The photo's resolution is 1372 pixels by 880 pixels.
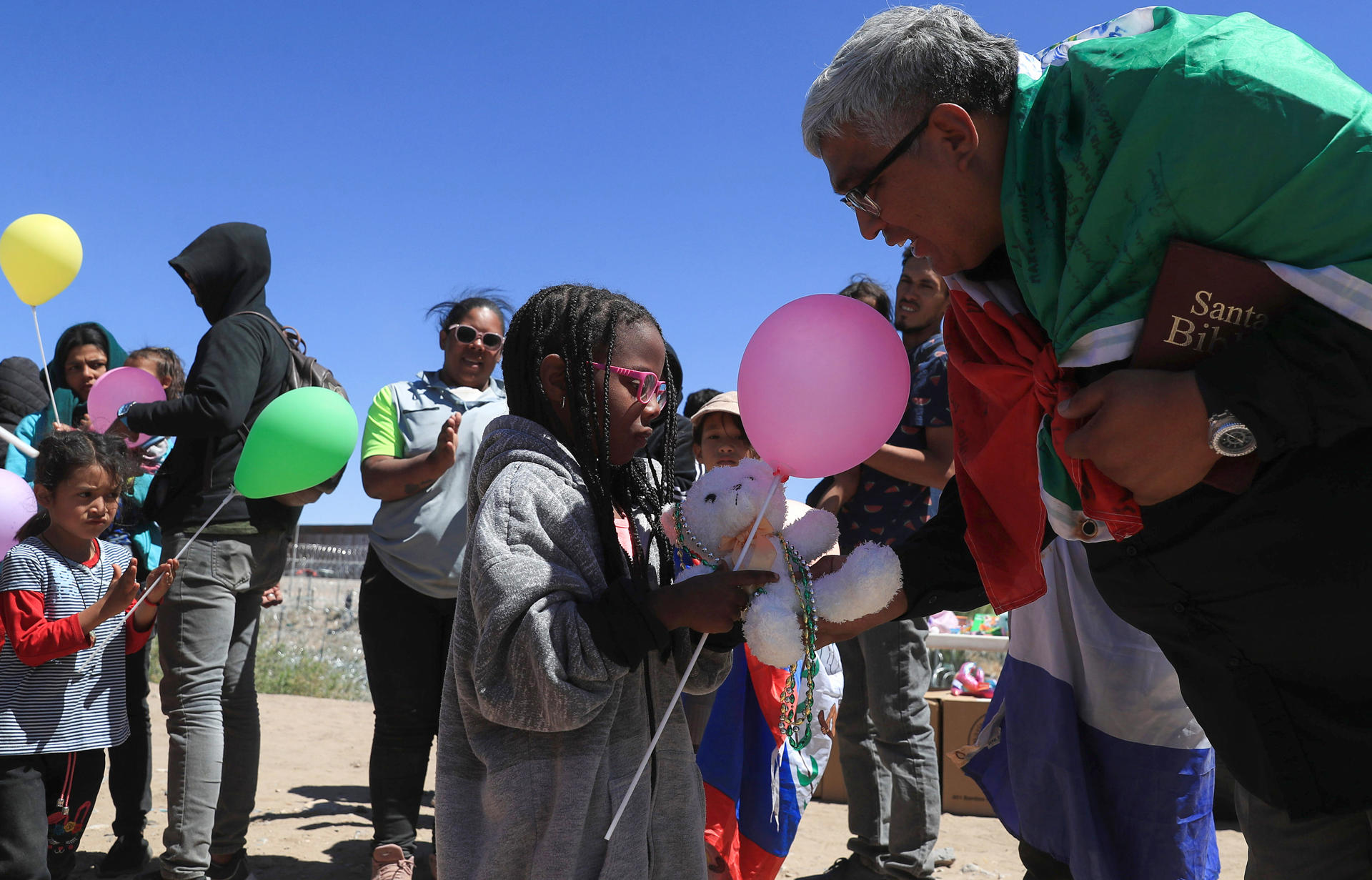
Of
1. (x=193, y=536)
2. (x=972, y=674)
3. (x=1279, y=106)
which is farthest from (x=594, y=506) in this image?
(x=972, y=674)

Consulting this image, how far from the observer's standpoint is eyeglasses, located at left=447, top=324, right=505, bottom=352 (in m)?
4.04

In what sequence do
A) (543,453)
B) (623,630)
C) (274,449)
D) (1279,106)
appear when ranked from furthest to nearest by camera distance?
1. (274,449)
2. (543,453)
3. (623,630)
4. (1279,106)

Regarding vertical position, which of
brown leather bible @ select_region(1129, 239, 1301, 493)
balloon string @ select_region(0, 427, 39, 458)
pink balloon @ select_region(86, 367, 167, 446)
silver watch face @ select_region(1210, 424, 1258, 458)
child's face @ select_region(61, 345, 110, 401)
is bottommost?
silver watch face @ select_region(1210, 424, 1258, 458)

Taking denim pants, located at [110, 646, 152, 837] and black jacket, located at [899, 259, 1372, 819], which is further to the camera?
denim pants, located at [110, 646, 152, 837]

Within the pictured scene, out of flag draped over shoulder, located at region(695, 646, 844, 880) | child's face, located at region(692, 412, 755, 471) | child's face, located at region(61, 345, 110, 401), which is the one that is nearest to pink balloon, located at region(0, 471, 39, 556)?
child's face, located at region(61, 345, 110, 401)

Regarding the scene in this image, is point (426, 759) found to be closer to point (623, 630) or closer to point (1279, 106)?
point (623, 630)

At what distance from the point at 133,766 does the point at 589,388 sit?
3.15 m

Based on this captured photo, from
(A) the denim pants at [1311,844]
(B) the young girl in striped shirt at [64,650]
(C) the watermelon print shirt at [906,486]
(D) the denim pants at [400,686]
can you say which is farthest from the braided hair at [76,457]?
(A) the denim pants at [1311,844]

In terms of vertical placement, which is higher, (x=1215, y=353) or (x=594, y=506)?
(x=1215, y=353)

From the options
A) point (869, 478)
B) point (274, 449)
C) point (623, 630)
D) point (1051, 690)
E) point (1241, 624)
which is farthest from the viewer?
point (869, 478)

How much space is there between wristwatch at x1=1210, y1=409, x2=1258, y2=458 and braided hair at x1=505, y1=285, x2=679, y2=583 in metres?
1.08

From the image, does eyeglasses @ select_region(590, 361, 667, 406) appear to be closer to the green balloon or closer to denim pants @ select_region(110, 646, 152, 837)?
the green balloon

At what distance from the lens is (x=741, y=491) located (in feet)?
5.88

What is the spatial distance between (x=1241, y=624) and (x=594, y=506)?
113 centimetres
